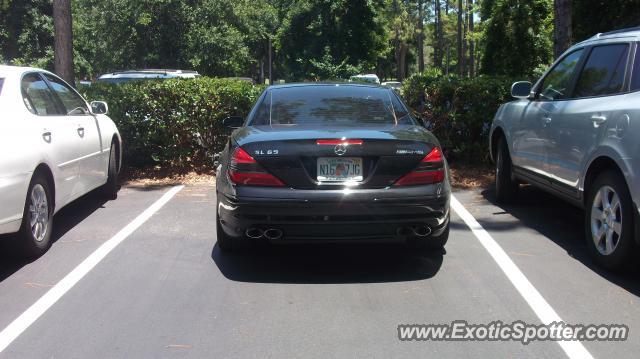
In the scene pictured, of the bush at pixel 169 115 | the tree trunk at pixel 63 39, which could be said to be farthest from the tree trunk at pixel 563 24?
the tree trunk at pixel 63 39

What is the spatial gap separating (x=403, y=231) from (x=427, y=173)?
47cm

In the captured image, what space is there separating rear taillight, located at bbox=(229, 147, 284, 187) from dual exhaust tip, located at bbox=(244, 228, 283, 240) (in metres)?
0.34

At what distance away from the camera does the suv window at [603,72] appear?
5.49 m

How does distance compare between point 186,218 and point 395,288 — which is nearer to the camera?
point 395,288

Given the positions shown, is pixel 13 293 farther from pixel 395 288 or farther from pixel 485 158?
pixel 485 158

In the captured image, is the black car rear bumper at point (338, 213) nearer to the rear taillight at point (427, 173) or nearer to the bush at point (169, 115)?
the rear taillight at point (427, 173)

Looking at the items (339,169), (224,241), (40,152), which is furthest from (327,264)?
(40,152)

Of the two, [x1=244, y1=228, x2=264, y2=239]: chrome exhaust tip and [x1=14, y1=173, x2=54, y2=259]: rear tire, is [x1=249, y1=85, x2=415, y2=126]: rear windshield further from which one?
[x1=14, y1=173, x2=54, y2=259]: rear tire

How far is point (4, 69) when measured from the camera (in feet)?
20.0

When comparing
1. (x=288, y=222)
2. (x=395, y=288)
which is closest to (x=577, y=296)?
(x=395, y=288)

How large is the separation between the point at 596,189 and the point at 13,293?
4537 millimetres

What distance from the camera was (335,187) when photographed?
16.0 feet

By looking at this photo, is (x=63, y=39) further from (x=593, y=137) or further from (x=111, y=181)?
(x=593, y=137)

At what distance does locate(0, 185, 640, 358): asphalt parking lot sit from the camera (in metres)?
3.92
